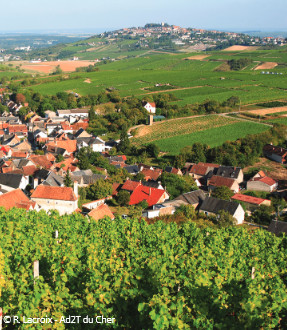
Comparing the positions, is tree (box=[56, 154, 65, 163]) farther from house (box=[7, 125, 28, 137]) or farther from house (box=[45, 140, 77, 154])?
house (box=[7, 125, 28, 137])

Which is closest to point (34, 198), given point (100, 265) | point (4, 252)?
point (4, 252)

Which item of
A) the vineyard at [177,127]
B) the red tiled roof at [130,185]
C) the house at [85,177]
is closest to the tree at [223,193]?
the red tiled roof at [130,185]

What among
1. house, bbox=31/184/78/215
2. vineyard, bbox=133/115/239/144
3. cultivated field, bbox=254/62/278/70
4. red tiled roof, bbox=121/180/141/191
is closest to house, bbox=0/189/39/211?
house, bbox=31/184/78/215

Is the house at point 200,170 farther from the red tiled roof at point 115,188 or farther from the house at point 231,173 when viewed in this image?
the red tiled roof at point 115,188

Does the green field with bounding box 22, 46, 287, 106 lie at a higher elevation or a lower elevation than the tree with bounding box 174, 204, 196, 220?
lower

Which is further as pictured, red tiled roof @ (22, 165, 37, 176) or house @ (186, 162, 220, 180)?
house @ (186, 162, 220, 180)

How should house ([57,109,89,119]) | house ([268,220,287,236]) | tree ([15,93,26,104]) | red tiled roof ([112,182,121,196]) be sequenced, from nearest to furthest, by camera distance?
house ([268,220,287,236])
red tiled roof ([112,182,121,196])
house ([57,109,89,119])
tree ([15,93,26,104])

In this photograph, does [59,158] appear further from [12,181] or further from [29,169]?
[12,181]
